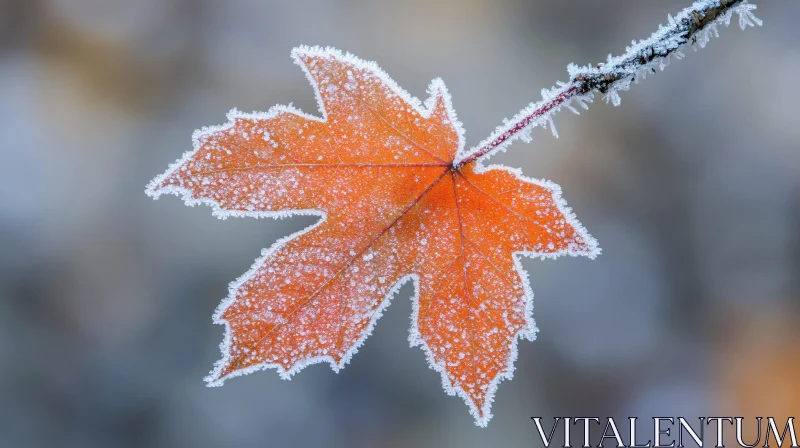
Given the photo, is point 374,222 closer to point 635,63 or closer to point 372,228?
point 372,228

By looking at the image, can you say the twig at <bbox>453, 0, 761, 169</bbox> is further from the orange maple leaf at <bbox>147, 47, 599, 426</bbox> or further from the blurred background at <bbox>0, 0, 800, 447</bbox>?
the blurred background at <bbox>0, 0, 800, 447</bbox>

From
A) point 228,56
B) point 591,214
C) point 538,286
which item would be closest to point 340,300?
point 538,286

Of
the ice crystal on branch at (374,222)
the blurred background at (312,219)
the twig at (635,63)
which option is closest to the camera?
the twig at (635,63)

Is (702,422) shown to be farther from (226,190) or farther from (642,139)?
(226,190)

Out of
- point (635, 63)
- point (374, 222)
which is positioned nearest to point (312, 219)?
point (374, 222)

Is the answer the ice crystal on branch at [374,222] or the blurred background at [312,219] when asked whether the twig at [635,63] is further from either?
the blurred background at [312,219]

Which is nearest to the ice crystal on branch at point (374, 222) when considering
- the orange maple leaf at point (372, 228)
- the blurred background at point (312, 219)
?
the orange maple leaf at point (372, 228)

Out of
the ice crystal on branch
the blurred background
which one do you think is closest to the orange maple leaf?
the ice crystal on branch
